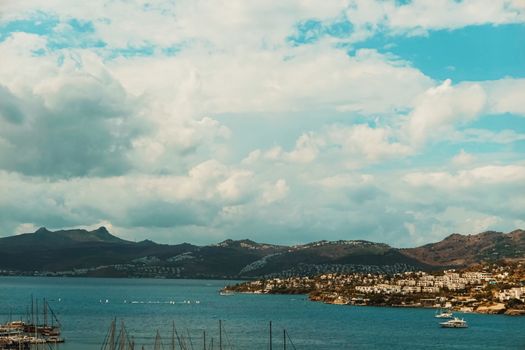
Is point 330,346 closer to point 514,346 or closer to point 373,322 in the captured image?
point 514,346

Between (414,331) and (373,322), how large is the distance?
2385cm

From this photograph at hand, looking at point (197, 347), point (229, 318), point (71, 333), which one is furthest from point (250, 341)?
point (229, 318)

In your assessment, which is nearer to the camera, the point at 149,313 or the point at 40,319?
the point at 40,319

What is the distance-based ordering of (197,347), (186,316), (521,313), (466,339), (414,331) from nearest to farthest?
(197,347)
(466,339)
(414,331)
(186,316)
(521,313)

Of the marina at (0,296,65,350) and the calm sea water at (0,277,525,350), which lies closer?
the marina at (0,296,65,350)

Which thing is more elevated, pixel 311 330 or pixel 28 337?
pixel 28 337

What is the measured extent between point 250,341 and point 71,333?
123 feet

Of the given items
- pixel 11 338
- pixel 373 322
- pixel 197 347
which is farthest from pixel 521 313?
pixel 11 338

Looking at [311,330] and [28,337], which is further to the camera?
[311,330]

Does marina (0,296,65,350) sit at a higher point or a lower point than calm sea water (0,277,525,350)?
higher

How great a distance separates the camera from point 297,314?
7726 inches

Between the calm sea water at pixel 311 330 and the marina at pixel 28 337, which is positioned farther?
the calm sea water at pixel 311 330

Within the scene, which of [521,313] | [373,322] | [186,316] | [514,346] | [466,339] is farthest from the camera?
[521,313]

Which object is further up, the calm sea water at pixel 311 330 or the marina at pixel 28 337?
the marina at pixel 28 337
